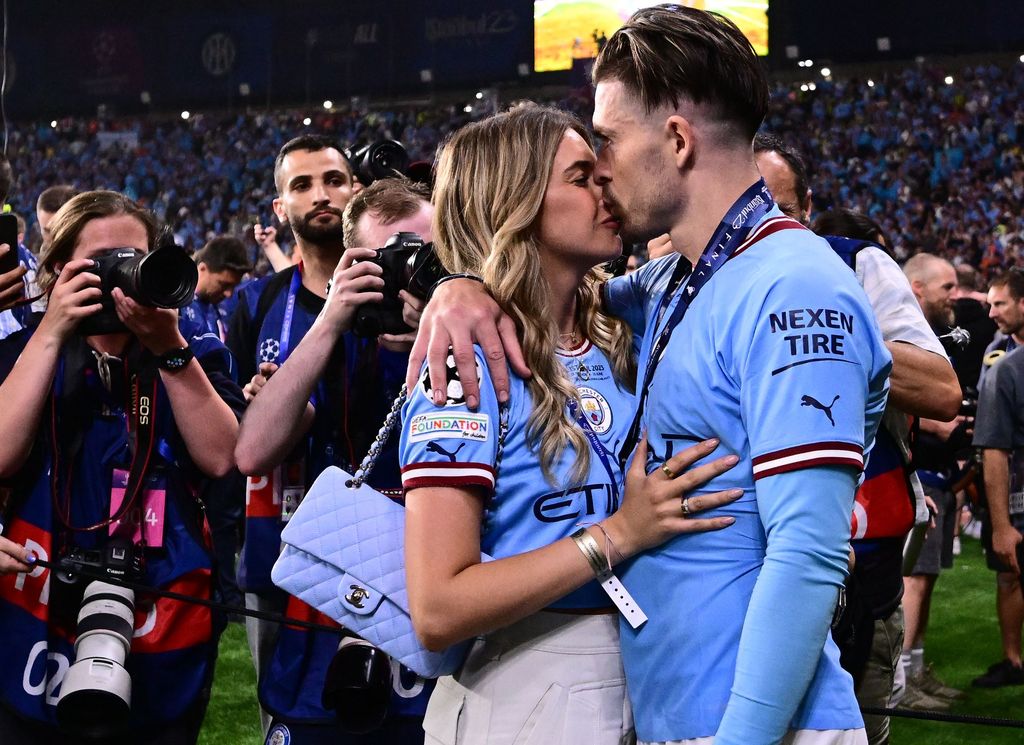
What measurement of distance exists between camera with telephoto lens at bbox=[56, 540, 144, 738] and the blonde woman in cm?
57

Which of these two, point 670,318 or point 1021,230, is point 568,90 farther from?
point 670,318

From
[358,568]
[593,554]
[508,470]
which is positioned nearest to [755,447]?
[593,554]

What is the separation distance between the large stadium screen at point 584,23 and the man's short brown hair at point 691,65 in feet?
62.8

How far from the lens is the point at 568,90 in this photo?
23.0 metres

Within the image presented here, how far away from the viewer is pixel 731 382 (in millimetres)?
1451

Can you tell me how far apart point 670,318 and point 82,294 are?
3.62 feet

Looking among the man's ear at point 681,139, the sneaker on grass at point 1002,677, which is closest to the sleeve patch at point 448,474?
the man's ear at point 681,139

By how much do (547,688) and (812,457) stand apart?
1.69ft

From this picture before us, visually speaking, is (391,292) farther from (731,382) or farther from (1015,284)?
(1015,284)

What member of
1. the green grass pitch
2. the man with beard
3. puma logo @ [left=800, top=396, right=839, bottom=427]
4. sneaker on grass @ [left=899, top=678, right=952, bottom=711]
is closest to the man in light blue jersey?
puma logo @ [left=800, top=396, right=839, bottom=427]

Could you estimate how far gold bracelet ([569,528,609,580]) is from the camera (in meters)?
1.53

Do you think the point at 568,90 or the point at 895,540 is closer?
the point at 895,540

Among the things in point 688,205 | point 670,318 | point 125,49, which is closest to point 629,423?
point 670,318

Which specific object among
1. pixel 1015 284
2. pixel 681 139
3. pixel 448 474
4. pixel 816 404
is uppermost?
pixel 681 139
